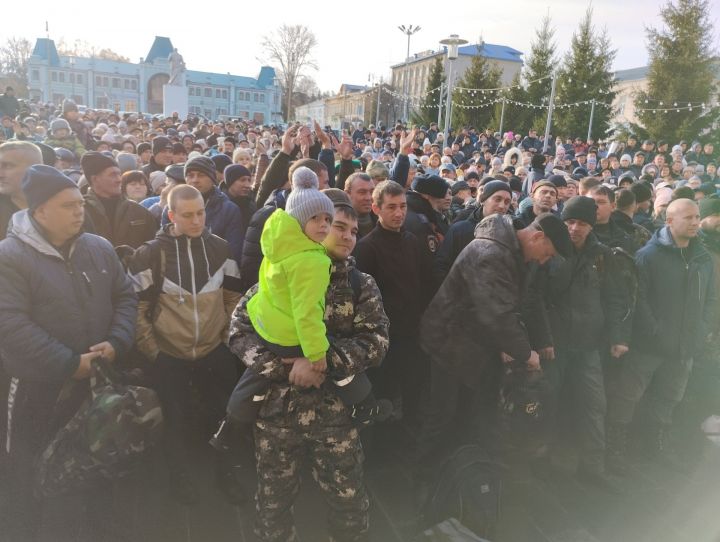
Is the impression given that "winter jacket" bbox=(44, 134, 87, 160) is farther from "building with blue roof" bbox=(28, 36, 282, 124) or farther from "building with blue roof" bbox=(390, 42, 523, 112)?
"building with blue roof" bbox=(28, 36, 282, 124)

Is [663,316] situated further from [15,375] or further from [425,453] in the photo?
[15,375]

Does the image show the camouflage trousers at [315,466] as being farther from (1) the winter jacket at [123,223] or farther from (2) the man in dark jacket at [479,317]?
(1) the winter jacket at [123,223]

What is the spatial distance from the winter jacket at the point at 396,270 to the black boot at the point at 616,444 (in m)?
1.93

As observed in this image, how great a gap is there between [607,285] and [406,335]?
1.70 meters

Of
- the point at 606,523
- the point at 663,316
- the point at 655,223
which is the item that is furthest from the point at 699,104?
the point at 606,523

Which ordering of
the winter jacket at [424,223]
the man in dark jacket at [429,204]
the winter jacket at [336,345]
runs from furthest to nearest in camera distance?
the man in dark jacket at [429,204] → the winter jacket at [424,223] → the winter jacket at [336,345]

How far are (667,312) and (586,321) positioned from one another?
0.89 m

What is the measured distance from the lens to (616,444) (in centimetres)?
423

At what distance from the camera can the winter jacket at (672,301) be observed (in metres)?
4.20

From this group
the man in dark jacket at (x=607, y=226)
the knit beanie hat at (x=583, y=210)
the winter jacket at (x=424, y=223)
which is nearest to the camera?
the knit beanie hat at (x=583, y=210)

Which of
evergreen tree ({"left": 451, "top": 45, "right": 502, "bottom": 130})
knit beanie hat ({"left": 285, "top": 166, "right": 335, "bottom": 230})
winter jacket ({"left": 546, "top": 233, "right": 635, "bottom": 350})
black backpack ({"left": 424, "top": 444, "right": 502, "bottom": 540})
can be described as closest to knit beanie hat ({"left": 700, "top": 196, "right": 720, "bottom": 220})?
winter jacket ({"left": 546, "top": 233, "right": 635, "bottom": 350})

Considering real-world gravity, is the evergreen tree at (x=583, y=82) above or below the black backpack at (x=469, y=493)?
above

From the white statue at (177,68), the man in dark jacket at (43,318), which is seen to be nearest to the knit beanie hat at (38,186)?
the man in dark jacket at (43,318)

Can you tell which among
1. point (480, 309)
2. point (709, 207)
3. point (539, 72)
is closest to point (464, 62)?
point (539, 72)
